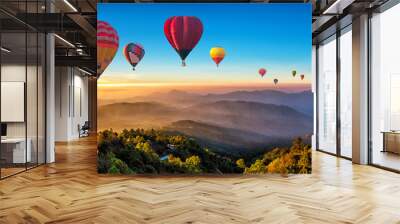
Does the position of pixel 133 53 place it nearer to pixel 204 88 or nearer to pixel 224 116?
pixel 204 88

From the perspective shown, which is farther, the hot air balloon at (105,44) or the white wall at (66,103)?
the white wall at (66,103)

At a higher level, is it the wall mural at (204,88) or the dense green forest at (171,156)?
the wall mural at (204,88)

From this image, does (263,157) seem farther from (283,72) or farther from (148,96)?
(148,96)

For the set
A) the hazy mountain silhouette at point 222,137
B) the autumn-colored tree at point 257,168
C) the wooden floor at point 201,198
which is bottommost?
the wooden floor at point 201,198

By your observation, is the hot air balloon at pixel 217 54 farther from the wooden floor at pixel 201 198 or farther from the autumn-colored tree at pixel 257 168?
the wooden floor at pixel 201 198

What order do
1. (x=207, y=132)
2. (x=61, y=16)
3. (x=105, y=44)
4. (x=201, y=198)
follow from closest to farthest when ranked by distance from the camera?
1. (x=201, y=198)
2. (x=105, y=44)
3. (x=207, y=132)
4. (x=61, y=16)

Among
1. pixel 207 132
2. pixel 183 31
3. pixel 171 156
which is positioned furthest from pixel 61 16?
pixel 207 132

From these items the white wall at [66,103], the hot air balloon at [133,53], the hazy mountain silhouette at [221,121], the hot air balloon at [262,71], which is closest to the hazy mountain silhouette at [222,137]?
the hazy mountain silhouette at [221,121]
